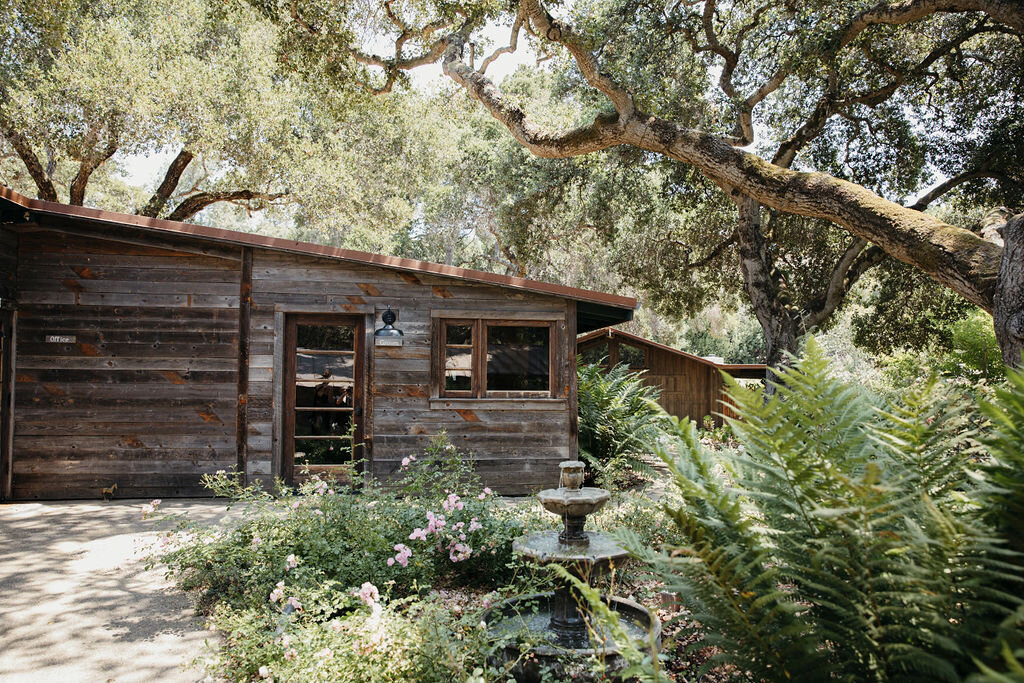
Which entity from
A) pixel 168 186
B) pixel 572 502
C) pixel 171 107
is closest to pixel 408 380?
pixel 572 502

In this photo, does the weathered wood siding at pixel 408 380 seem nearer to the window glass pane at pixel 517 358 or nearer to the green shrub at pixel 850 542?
the window glass pane at pixel 517 358

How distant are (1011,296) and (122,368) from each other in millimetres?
8661

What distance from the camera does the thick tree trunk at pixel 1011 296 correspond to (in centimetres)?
470

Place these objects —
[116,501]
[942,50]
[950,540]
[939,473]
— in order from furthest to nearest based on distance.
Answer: [942,50], [116,501], [939,473], [950,540]

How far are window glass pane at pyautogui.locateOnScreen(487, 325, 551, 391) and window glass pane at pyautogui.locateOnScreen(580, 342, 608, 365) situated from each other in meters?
7.32

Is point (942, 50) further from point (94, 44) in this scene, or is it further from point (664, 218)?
point (94, 44)

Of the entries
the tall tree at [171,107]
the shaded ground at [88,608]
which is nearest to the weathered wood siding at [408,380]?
the shaded ground at [88,608]

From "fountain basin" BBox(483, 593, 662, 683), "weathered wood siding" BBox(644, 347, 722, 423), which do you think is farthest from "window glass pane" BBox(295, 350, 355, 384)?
"weathered wood siding" BBox(644, 347, 722, 423)

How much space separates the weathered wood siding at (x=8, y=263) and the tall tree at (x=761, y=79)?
484 centimetres

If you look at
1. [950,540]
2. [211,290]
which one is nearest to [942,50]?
[211,290]

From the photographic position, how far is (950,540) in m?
1.28

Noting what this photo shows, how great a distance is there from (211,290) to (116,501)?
260 cm

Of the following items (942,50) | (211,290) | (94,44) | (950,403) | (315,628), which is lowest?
(315,628)

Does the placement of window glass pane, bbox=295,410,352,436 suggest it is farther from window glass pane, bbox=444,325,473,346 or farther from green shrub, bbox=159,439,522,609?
green shrub, bbox=159,439,522,609
